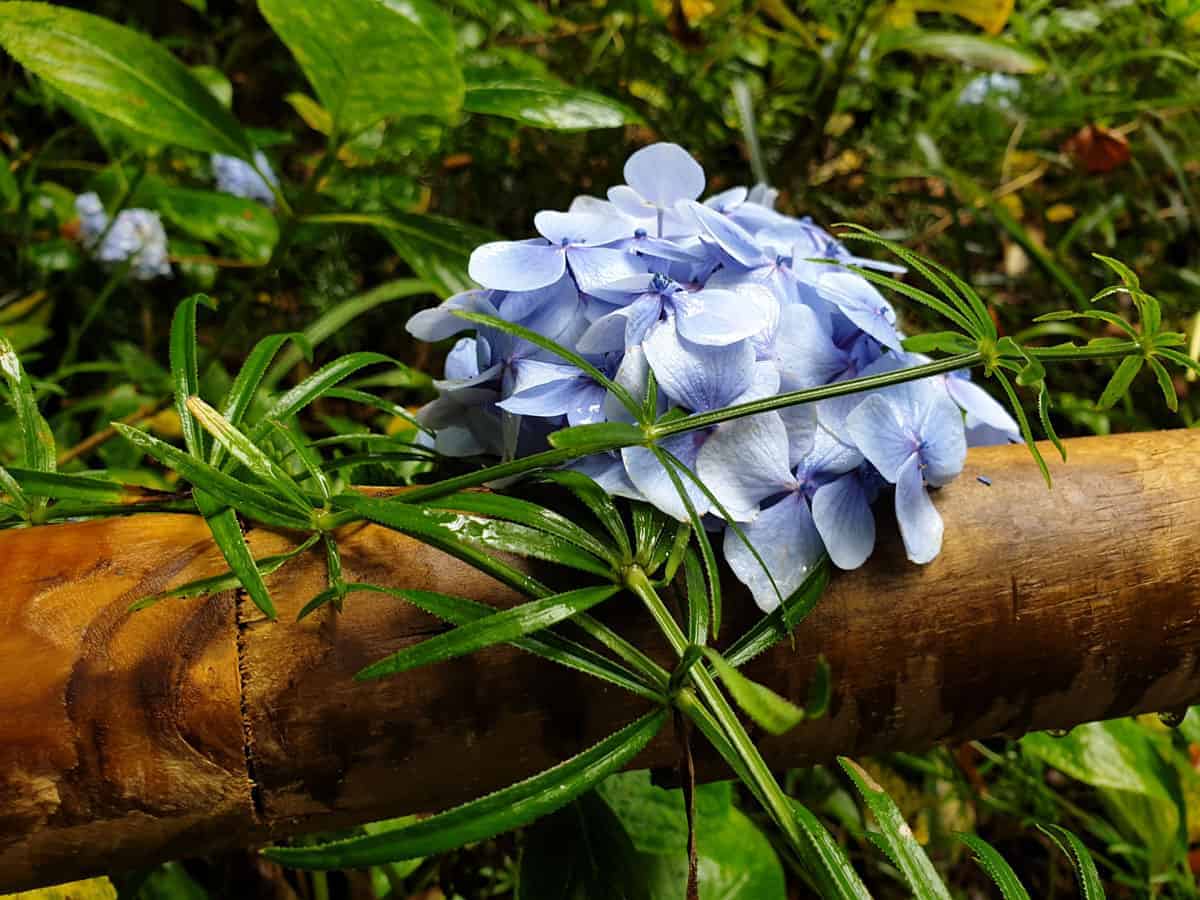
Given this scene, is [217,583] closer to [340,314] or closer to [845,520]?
[845,520]

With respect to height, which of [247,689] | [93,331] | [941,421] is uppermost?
[941,421]

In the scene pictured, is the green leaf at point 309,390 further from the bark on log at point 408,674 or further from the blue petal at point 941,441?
the blue petal at point 941,441

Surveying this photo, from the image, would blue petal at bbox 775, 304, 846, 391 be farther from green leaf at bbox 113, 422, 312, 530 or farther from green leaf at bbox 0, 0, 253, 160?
green leaf at bbox 0, 0, 253, 160

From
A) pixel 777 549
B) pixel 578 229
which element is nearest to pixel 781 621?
pixel 777 549

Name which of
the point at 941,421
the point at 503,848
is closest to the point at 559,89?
the point at 941,421

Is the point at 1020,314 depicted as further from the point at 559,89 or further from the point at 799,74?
the point at 559,89

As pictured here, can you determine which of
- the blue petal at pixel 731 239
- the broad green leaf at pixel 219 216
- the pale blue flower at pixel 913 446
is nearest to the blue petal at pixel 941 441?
the pale blue flower at pixel 913 446
